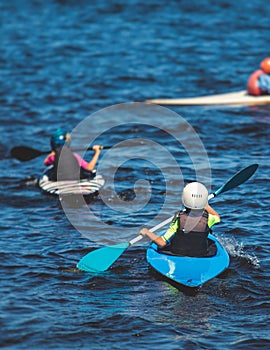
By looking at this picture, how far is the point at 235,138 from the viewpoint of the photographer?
492 inches

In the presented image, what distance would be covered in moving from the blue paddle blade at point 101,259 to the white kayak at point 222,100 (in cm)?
720

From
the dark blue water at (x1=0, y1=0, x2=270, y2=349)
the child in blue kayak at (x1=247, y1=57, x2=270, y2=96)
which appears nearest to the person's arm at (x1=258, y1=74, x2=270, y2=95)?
the child in blue kayak at (x1=247, y1=57, x2=270, y2=96)

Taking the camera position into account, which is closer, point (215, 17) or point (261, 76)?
point (261, 76)

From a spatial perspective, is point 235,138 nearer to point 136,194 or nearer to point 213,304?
point 136,194

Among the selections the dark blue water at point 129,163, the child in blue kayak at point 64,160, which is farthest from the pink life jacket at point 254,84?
the child in blue kayak at point 64,160

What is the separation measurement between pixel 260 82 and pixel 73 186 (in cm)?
576

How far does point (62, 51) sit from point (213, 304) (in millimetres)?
12807

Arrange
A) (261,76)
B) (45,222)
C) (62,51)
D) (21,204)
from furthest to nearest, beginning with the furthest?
Result: (62,51) → (261,76) → (21,204) → (45,222)

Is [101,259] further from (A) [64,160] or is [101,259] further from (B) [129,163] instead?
(B) [129,163]

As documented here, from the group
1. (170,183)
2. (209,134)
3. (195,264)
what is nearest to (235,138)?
(209,134)

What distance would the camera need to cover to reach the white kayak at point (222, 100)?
47.3ft

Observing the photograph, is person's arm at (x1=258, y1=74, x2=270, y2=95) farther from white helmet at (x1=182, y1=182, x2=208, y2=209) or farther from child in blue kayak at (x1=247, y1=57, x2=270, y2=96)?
white helmet at (x1=182, y1=182, x2=208, y2=209)

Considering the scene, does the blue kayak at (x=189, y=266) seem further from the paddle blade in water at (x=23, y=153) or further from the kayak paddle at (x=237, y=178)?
the paddle blade in water at (x=23, y=153)

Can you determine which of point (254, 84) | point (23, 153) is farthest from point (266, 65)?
point (23, 153)
